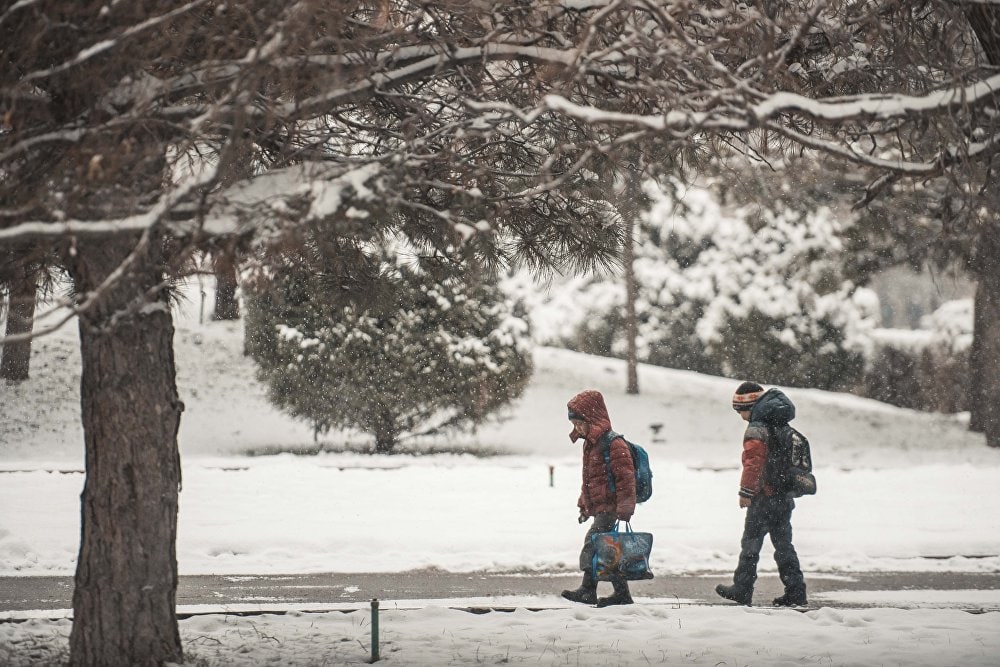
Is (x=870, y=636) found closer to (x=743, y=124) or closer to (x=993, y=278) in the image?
(x=743, y=124)

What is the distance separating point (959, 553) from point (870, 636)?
4569mm

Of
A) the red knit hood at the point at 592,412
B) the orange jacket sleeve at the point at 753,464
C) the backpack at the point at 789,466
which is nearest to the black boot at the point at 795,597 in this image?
the backpack at the point at 789,466

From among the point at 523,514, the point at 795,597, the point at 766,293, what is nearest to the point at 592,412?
the point at 795,597

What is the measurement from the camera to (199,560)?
9.84 meters

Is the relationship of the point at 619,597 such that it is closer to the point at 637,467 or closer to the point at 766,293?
the point at 637,467

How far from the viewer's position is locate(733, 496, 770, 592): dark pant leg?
755cm

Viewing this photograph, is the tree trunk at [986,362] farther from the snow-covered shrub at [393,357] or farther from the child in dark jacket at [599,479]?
the child in dark jacket at [599,479]

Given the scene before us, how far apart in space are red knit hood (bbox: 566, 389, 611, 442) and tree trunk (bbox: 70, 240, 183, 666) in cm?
319

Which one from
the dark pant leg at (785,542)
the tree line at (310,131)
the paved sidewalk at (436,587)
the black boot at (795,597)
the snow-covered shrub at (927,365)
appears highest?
the snow-covered shrub at (927,365)

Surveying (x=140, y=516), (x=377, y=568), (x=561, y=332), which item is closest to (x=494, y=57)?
(x=140, y=516)

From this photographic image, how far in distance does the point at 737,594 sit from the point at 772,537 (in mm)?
536

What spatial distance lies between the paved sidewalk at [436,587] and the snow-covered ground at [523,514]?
14.0 inches

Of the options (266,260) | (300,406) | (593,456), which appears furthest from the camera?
(300,406)

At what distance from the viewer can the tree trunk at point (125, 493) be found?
17.6 feet
